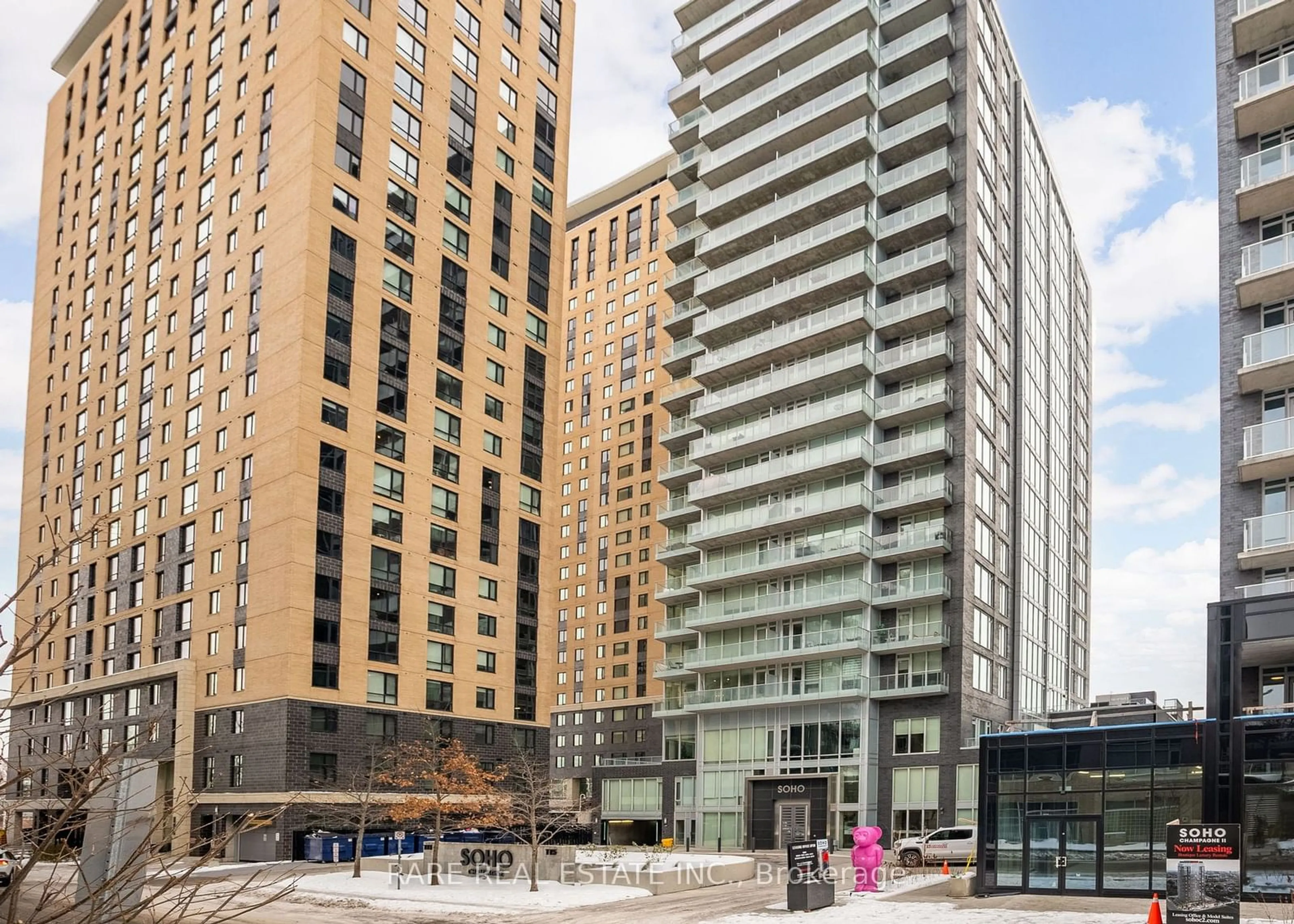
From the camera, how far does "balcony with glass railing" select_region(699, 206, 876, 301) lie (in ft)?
252

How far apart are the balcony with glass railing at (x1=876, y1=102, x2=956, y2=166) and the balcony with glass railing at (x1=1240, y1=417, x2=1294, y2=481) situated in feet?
141

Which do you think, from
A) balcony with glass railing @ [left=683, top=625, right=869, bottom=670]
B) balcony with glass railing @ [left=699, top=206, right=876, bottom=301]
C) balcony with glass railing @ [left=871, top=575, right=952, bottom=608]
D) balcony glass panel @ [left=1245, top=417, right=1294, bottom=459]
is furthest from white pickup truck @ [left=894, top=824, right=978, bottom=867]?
balcony with glass railing @ [left=699, top=206, right=876, bottom=301]

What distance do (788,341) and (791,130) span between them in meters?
14.9

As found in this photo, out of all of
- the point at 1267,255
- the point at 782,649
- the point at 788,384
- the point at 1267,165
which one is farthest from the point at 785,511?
the point at 1267,165

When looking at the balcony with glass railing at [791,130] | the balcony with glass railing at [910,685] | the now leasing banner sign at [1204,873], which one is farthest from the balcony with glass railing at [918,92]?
the now leasing banner sign at [1204,873]

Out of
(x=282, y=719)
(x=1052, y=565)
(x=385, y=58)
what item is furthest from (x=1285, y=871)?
(x=385, y=58)

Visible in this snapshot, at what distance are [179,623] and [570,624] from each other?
56.4m

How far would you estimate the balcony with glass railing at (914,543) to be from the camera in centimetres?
6925

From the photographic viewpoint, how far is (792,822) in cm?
7112

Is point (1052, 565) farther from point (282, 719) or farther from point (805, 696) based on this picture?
point (282, 719)

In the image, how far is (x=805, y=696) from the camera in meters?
72.0

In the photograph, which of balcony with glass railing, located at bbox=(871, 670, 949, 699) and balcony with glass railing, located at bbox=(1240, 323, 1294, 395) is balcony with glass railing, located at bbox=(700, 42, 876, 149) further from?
balcony with glass railing, located at bbox=(1240, 323, 1294, 395)

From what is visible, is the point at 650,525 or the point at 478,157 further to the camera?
the point at 650,525

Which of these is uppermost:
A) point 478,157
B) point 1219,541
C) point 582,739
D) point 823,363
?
point 478,157
